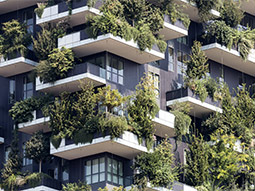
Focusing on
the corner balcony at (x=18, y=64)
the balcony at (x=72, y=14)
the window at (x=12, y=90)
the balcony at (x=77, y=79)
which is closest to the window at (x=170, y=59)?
the balcony at (x=77, y=79)

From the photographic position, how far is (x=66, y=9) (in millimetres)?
90688

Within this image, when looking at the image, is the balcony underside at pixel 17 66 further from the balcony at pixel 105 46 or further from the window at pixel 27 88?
the balcony at pixel 105 46

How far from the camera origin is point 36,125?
89.7 meters

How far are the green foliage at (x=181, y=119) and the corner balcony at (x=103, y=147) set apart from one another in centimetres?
386

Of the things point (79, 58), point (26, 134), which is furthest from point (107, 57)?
point (26, 134)

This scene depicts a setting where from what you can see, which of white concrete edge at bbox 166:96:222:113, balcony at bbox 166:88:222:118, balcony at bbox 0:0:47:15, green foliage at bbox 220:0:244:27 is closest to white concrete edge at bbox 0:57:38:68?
balcony at bbox 0:0:47:15

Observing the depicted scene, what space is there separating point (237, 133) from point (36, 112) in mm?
15368

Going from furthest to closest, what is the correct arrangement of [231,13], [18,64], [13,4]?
[231,13], [13,4], [18,64]

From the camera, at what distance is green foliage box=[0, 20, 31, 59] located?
91.9 m

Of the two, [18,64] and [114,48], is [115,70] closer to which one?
[114,48]

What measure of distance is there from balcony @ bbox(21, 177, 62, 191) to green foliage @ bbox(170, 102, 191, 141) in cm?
964

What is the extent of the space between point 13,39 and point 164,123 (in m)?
12.9

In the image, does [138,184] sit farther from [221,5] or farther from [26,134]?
[221,5]

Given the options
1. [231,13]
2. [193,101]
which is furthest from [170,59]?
[231,13]
